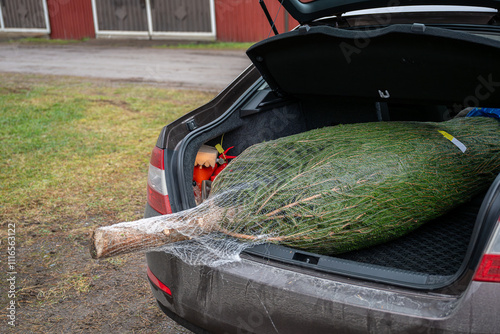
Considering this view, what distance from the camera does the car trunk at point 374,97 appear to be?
1686mm

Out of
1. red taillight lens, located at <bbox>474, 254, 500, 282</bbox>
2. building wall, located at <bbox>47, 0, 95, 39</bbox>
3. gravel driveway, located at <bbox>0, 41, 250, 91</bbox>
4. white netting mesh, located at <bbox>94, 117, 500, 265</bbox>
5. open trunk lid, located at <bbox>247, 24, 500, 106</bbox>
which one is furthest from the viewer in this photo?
building wall, located at <bbox>47, 0, 95, 39</bbox>

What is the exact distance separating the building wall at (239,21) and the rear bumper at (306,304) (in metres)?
16.4

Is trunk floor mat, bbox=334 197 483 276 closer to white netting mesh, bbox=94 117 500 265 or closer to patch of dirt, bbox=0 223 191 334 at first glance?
white netting mesh, bbox=94 117 500 265

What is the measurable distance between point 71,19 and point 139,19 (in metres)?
3.77

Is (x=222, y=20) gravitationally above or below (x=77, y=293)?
above

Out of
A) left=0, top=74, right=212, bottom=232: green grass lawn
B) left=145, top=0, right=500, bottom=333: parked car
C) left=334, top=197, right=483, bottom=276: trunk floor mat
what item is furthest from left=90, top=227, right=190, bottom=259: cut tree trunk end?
left=0, top=74, right=212, bottom=232: green grass lawn

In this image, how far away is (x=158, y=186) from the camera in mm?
2170

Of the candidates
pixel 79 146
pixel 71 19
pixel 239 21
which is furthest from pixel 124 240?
pixel 71 19

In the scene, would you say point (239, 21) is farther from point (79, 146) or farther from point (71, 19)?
point (79, 146)

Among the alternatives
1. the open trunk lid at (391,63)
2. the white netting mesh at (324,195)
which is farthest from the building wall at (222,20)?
the white netting mesh at (324,195)

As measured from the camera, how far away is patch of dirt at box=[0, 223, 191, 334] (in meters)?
2.58

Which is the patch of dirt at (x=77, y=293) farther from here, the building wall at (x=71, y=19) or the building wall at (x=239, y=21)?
the building wall at (x=71, y=19)

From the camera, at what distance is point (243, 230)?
1.95 m

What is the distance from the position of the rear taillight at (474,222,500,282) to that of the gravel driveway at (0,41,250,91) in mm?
7860
